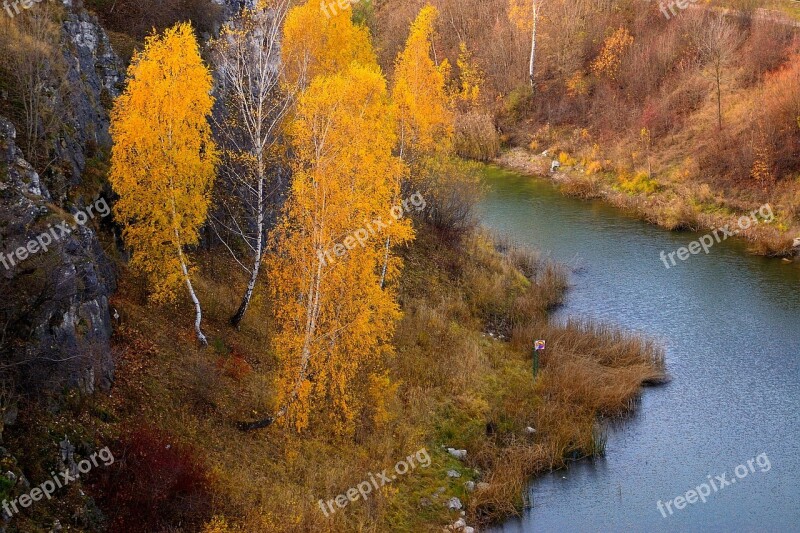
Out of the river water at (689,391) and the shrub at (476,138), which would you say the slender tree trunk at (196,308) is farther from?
the shrub at (476,138)

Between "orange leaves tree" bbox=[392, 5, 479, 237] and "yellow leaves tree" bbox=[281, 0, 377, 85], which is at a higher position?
"yellow leaves tree" bbox=[281, 0, 377, 85]

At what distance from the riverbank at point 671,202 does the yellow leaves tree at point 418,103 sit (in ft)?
60.0

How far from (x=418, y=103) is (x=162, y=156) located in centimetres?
1250

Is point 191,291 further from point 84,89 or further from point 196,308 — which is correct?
point 84,89

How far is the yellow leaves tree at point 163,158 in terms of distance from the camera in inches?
738

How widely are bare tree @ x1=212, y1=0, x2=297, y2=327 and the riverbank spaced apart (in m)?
24.8

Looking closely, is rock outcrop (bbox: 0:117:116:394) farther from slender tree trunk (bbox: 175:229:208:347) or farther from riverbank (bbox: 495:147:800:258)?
riverbank (bbox: 495:147:800:258)

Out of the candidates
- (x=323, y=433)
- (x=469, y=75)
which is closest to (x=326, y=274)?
(x=323, y=433)

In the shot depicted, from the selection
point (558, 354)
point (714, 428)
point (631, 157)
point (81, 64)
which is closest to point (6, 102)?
point (81, 64)

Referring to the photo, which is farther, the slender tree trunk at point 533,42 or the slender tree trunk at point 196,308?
the slender tree trunk at point 533,42

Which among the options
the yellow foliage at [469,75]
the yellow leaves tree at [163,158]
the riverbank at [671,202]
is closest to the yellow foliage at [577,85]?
the yellow foliage at [469,75]

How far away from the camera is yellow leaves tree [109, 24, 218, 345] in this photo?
18734mm

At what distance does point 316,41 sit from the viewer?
36.7m

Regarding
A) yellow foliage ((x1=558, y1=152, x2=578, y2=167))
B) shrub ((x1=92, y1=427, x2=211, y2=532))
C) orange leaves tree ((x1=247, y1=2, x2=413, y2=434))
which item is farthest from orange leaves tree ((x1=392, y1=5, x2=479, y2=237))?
yellow foliage ((x1=558, y1=152, x2=578, y2=167))
